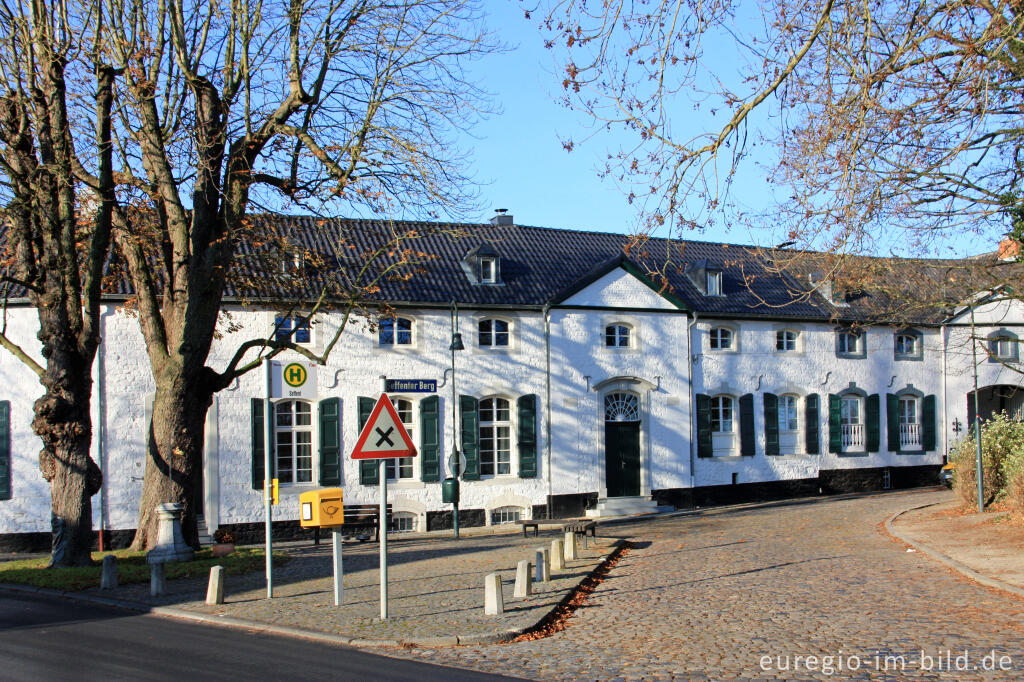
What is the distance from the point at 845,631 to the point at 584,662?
8.88 ft

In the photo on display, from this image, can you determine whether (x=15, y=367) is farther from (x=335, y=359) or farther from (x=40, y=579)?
(x=40, y=579)

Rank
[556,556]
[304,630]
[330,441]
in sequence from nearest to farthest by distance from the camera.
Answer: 1. [304,630]
2. [556,556]
3. [330,441]

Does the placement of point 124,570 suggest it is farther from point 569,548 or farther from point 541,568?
point 569,548

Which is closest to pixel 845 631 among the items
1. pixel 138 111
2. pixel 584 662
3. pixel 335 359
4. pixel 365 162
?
pixel 584 662

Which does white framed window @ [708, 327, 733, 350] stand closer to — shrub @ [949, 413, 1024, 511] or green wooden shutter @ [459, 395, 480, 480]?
green wooden shutter @ [459, 395, 480, 480]

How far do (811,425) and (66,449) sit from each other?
70.5 ft

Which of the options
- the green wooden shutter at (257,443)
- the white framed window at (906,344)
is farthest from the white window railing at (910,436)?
the green wooden shutter at (257,443)

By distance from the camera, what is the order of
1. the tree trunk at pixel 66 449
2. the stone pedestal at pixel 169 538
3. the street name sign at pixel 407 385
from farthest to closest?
1. the street name sign at pixel 407 385
2. the tree trunk at pixel 66 449
3. the stone pedestal at pixel 169 538

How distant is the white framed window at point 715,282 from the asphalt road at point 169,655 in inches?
804

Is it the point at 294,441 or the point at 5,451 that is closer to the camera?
the point at 5,451

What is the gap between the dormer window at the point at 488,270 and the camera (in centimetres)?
2453

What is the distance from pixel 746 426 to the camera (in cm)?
2759

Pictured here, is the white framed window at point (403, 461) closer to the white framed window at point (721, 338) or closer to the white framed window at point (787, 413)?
the white framed window at point (721, 338)

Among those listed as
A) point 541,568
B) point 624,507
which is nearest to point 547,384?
point 624,507
